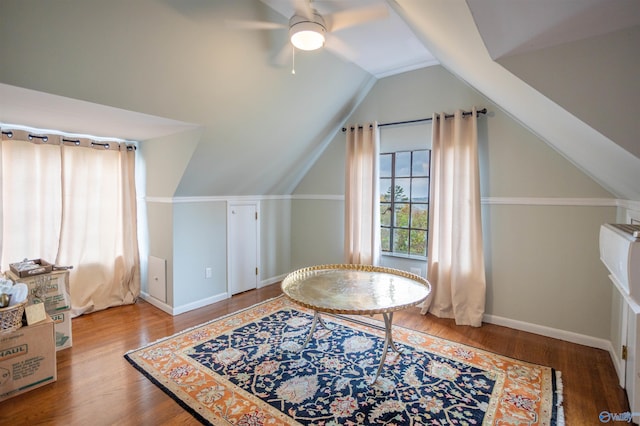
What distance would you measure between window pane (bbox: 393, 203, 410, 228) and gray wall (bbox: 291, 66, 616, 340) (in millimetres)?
879

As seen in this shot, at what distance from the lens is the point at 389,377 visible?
2188 millimetres

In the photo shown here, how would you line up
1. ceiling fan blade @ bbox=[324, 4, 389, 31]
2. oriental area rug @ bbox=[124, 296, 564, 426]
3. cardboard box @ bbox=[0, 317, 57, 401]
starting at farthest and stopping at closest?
ceiling fan blade @ bbox=[324, 4, 389, 31], cardboard box @ bbox=[0, 317, 57, 401], oriental area rug @ bbox=[124, 296, 564, 426]

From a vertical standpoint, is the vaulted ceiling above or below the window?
above

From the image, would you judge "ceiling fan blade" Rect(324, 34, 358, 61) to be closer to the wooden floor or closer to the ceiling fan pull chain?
the ceiling fan pull chain

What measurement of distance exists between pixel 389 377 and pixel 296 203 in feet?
9.84

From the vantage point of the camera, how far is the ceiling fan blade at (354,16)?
87.7 inches

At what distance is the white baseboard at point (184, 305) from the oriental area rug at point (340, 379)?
581 millimetres

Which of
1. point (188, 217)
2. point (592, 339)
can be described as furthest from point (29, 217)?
point (592, 339)

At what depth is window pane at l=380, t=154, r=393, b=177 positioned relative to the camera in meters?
3.89

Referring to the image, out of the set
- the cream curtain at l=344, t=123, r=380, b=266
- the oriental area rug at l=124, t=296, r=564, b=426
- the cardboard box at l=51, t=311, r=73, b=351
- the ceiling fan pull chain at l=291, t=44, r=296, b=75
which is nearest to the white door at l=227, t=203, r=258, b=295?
the oriental area rug at l=124, t=296, r=564, b=426

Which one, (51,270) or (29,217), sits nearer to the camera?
(51,270)

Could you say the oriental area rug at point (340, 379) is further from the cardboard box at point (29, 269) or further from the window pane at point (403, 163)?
the window pane at point (403, 163)

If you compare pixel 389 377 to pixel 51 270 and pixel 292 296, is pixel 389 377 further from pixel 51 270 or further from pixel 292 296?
pixel 51 270

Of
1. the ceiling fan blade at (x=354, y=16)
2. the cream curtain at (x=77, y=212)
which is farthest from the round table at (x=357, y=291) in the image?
the cream curtain at (x=77, y=212)
